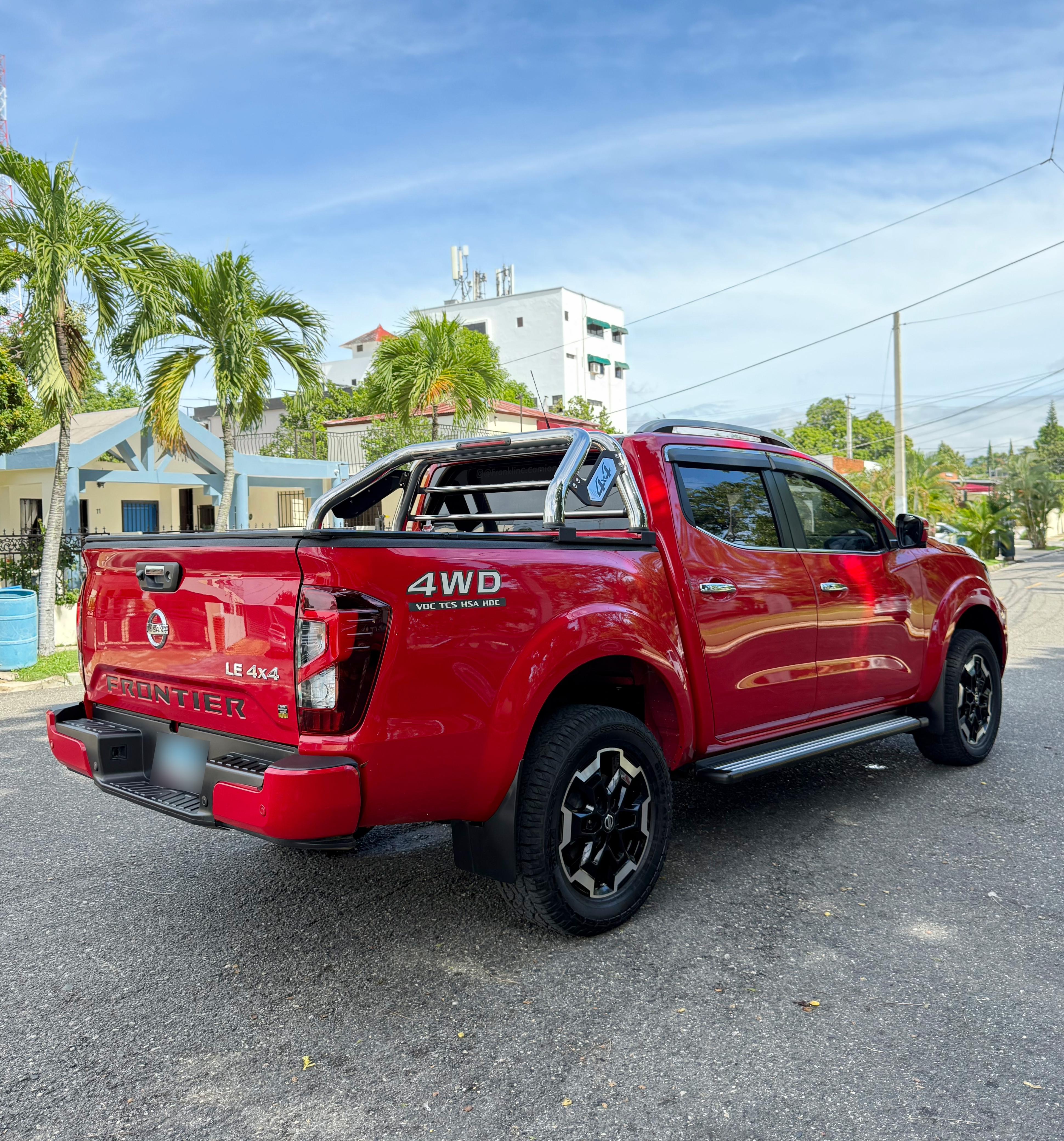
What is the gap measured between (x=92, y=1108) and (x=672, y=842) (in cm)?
273

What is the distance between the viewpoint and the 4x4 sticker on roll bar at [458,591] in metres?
2.98

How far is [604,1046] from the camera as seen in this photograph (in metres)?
2.84

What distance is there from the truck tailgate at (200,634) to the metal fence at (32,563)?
9.51m

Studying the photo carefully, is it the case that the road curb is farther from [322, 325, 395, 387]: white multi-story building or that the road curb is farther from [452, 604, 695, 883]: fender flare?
[322, 325, 395, 387]: white multi-story building

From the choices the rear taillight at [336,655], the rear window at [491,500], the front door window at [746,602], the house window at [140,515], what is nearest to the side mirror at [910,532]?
the front door window at [746,602]

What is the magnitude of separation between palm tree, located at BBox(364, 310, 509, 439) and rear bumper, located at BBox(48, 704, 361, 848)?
42.3 ft

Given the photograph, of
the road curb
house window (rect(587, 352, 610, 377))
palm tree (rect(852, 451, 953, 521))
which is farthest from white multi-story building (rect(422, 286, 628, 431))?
the road curb

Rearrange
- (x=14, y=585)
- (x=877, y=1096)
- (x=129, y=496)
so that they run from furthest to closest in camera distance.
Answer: (x=129, y=496), (x=14, y=585), (x=877, y=1096)

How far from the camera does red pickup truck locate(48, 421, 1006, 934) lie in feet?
9.57

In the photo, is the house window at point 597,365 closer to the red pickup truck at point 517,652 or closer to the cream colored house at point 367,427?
the cream colored house at point 367,427

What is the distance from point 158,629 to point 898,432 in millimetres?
28927

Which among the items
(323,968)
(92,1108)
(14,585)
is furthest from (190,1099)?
(14,585)

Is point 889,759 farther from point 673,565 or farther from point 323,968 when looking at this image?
point 323,968

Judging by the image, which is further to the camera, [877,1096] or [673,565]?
[673,565]
